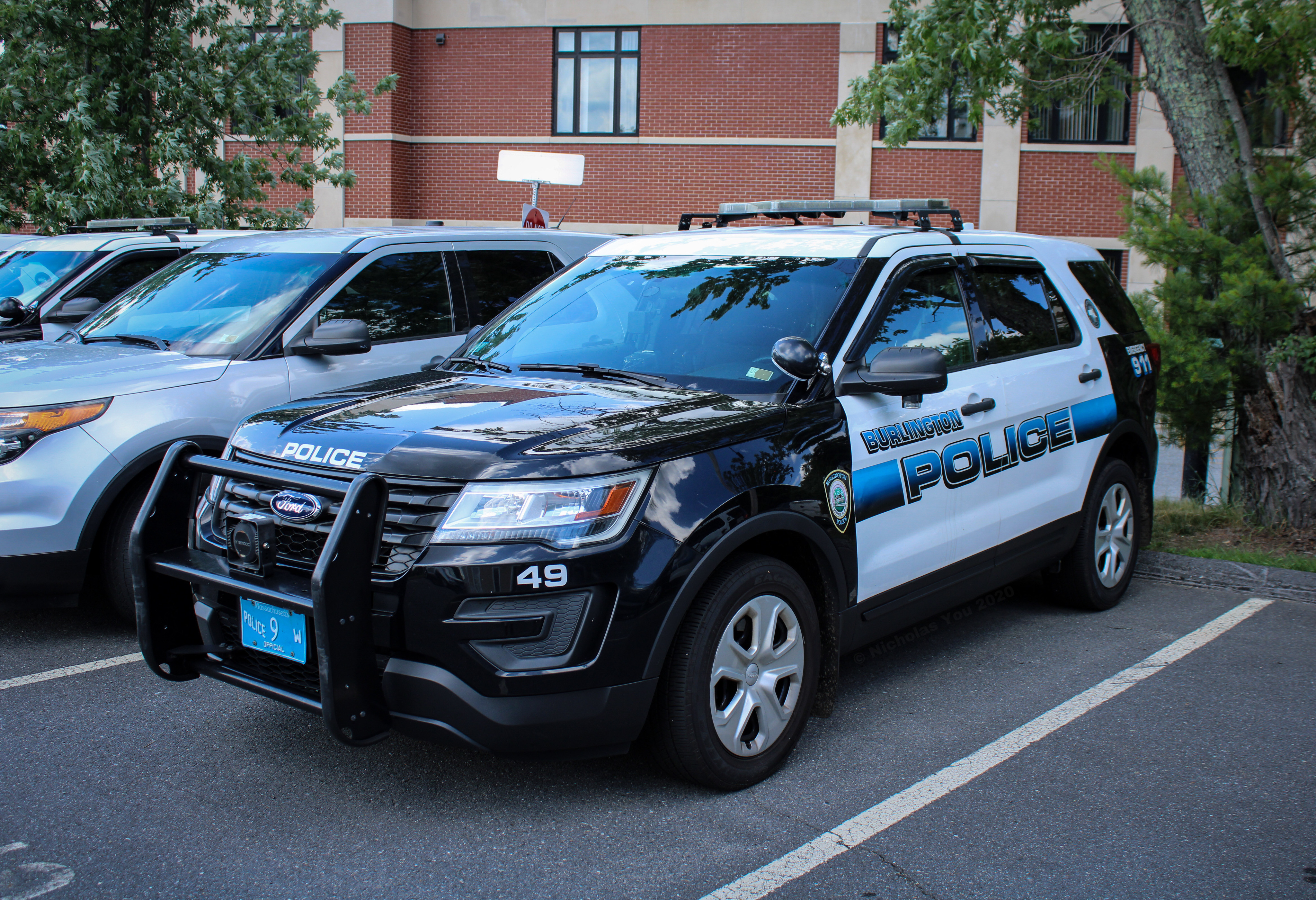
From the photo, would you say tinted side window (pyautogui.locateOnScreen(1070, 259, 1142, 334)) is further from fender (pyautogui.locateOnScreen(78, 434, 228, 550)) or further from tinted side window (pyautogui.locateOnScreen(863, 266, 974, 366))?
fender (pyautogui.locateOnScreen(78, 434, 228, 550))

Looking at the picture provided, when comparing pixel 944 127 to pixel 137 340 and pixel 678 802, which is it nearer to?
pixel 137 340

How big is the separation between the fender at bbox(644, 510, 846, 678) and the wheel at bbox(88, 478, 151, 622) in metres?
3.02

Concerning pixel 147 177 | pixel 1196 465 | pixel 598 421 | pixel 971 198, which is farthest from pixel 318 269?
pixel 971 198

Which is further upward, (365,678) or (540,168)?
(540,168)

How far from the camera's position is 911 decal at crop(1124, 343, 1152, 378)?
19.9 feet

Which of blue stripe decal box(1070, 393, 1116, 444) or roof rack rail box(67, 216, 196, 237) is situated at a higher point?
roof rack rail box(67, 216, 196, 237)

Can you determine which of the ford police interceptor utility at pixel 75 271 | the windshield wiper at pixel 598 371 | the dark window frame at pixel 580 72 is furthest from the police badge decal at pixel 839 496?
the dark window frame at pixel 580 72

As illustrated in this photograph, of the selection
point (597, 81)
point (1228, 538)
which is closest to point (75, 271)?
point (1228, 538)

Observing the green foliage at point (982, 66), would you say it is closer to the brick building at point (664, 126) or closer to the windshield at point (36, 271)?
the windshield at point (36, 271)

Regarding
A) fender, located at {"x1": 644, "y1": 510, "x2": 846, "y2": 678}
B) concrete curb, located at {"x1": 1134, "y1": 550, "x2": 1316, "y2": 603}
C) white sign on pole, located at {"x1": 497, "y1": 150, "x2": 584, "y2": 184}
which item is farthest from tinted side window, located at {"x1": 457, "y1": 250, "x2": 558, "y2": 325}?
white sign on pole, located at {"x1": 497, "y1": 150, "x2": 584, "y2": 184}

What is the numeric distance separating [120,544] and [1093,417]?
458 centimetres

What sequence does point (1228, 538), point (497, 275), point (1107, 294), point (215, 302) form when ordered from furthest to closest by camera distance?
point (1228, 538) < point (497, 275) < point (215, 302) < point (1107, 294)

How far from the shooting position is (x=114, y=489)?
17.0ft

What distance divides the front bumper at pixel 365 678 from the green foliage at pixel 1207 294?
5341 millimetres
